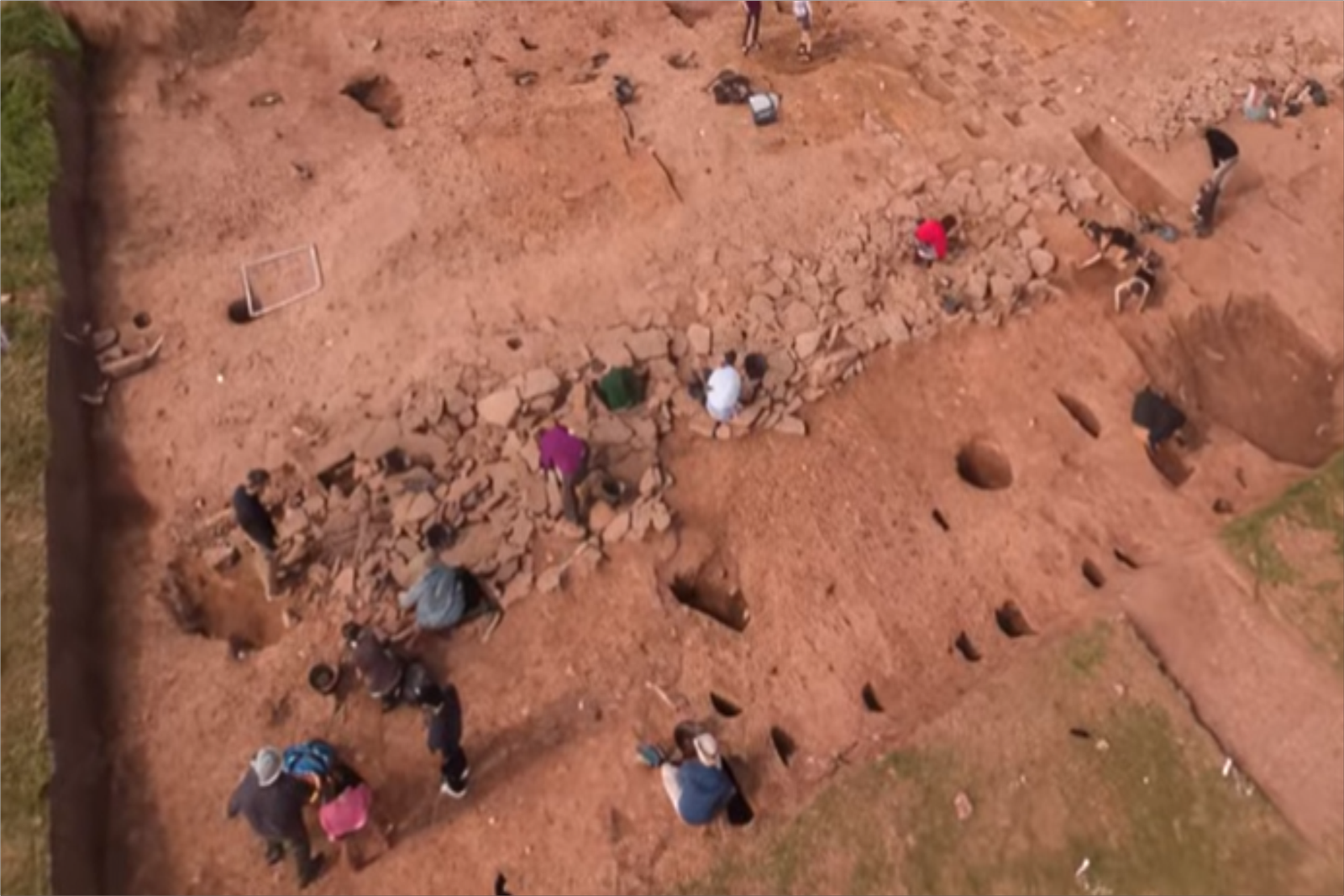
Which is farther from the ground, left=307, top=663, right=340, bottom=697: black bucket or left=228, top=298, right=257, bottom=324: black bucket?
left=228, top=298, right=257, bottom=324: black bucket

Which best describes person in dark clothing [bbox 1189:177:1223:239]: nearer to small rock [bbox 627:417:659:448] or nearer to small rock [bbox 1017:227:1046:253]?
small rock [bbox 1017:227:1046:253]

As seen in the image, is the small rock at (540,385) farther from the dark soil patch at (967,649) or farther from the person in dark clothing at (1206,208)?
the person in dark clothing at (1206,208)

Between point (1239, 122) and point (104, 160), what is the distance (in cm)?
1614

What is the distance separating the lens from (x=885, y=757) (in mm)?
10273

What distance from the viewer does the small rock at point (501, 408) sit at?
12250mm

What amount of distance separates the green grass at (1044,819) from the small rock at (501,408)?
5.37m

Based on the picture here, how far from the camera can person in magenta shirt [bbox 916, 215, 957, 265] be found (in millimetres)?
13438

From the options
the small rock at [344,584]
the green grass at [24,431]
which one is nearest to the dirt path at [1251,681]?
the small rock at [344,584]

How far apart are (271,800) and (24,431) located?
18.7ft

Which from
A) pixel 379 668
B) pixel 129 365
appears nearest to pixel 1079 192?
pixel 379 668

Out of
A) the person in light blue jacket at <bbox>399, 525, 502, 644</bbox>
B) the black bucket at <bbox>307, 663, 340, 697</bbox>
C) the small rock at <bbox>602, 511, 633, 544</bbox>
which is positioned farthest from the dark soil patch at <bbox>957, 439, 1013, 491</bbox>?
the black bucket at <bbox>307, 663, 340, 697</bbox>

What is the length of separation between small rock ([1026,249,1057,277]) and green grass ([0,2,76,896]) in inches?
476

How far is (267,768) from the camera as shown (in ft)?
29.4

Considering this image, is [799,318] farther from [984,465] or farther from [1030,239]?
[1030,239]
